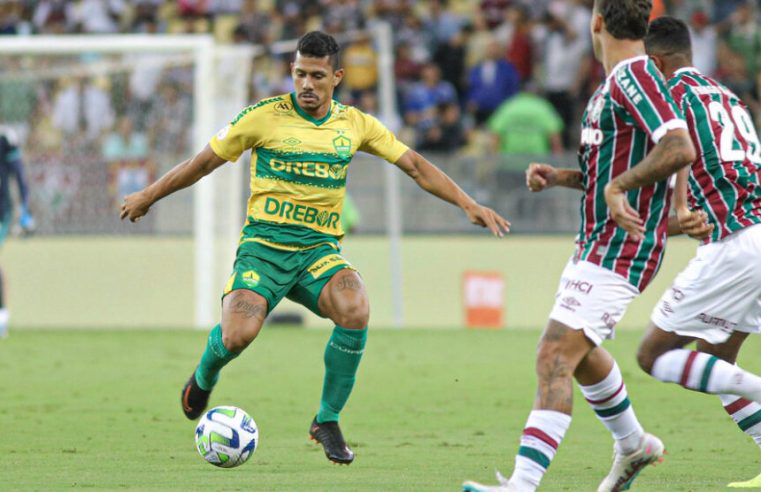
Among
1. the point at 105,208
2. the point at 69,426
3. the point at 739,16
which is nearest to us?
the point at 69,426

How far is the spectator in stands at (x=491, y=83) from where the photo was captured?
20.2 metres

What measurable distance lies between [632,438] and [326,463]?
6.38 ft

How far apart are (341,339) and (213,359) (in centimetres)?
74

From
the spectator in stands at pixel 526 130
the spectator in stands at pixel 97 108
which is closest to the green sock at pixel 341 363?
the spectator in stands at pixel 97 108

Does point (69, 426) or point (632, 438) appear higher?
point (632, 438)

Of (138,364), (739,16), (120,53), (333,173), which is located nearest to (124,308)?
(120,53)

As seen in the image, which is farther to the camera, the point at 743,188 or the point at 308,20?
the point at 308,20

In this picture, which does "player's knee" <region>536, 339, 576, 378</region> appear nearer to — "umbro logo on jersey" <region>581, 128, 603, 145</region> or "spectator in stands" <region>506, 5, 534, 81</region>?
"umbro logo on jersey" <region>581, 128, 603, 145</region>

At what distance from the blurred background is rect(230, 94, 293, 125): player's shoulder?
9723 millimetres

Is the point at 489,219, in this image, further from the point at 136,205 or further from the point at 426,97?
the point at 426,97

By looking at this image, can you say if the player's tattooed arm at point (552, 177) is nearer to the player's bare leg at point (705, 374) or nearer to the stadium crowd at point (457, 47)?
the player's bare leg at point (705, 374)

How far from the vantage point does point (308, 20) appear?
2173cm

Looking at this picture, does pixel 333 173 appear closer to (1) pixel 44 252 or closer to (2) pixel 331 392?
(2) pixel 331 392

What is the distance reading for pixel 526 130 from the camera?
1945cm
